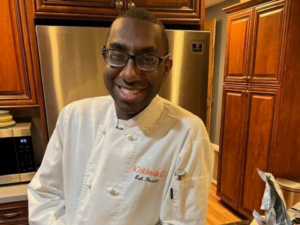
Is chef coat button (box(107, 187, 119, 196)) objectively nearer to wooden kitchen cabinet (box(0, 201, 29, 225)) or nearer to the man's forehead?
the man's forehead

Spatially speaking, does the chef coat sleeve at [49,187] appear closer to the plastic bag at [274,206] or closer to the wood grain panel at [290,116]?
the plastic bag at [274,206]

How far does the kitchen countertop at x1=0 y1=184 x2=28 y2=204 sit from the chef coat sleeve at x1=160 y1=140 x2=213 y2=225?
3.14 ft

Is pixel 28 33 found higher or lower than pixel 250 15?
lower

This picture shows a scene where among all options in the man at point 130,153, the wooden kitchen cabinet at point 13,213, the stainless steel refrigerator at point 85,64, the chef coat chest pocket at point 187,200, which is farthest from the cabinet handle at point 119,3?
the wooden kitchen cabinet at point 13,213

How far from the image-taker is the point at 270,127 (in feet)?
6.36

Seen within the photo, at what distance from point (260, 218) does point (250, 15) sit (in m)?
Result: 1.89

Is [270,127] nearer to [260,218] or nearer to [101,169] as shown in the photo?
[260,218]

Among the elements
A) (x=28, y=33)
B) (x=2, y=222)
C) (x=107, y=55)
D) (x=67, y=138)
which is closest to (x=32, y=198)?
(x=67, y=138)

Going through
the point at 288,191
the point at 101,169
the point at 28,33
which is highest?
the point at 28,33

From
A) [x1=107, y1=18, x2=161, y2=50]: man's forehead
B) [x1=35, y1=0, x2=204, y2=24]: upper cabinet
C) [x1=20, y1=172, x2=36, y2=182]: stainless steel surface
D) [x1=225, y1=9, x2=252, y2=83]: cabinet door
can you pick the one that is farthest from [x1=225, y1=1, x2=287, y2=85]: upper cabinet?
[x1=20, y1=172, x2=36, y2=182]: stainless steel surface

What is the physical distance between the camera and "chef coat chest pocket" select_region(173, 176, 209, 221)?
2.25 feet

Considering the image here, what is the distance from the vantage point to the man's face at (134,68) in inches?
25.8

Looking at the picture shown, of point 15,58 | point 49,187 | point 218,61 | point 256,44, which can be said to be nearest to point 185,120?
point 49,187

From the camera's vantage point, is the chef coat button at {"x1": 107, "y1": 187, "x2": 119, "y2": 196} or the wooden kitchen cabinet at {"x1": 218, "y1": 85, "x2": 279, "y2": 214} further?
the wooden kitchen cabinet at {"x1": 218, "y1": 85, "x2": 279, "y2": 214}
